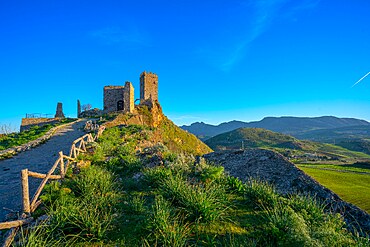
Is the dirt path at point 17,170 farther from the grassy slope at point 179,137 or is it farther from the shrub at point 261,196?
the grassy slope at point 179,137

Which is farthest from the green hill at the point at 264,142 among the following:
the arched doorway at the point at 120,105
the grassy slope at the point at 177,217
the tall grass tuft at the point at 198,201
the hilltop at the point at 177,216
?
the tall grass tuft at the point at 198,201

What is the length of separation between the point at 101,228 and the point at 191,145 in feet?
169

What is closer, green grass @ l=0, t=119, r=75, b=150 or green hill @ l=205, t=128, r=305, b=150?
green grass @ l=0, t=119, r=75, b=150

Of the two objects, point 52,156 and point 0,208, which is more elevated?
point 52,156

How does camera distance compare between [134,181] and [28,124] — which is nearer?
[134,181]

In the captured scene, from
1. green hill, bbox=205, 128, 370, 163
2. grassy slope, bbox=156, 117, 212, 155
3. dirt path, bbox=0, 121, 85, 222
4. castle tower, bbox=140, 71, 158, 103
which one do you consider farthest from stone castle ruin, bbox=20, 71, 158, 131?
green hill, bbox=205, 128, 370, 163

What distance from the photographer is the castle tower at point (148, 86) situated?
48469 mm

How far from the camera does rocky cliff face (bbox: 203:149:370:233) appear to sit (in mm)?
7008

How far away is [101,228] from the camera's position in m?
4.97

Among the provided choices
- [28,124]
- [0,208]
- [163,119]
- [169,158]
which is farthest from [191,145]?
[0,208]

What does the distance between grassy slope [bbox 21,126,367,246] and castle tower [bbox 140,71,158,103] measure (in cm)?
4219

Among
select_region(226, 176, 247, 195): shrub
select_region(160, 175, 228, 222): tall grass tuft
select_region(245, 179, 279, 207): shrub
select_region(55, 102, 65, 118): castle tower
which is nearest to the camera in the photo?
select_region(160, 175, 228, 222): tall grass tuft

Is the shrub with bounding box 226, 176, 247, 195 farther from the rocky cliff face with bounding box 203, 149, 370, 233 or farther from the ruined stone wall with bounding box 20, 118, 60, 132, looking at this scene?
the ruined stone wall with bounding box 20, 118, 60, 132

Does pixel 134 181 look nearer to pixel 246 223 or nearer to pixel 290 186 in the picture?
pixel 246 223
